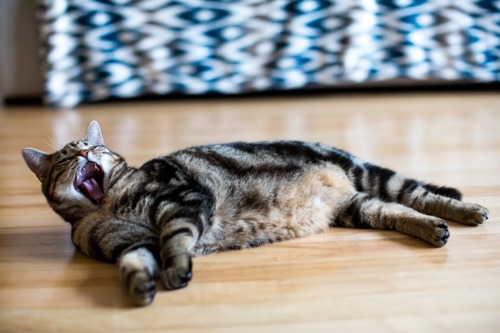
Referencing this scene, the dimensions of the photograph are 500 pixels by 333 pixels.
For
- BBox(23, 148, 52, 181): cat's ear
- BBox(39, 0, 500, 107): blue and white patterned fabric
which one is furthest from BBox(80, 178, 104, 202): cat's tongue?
BBox(39, 0, 500, 107): blue and white patterned fabric

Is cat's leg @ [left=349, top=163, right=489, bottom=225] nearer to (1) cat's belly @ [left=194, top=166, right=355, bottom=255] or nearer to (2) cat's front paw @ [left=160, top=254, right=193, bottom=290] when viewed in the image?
(1) cat's belly @ [left=194, top=166, right=355, bottom=255]

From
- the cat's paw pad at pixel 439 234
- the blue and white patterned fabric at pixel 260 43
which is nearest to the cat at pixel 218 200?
the cat's paw pad at pixel 439 234

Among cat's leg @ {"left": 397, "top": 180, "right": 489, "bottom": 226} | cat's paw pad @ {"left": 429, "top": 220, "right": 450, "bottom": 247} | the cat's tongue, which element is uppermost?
the cat's tongue

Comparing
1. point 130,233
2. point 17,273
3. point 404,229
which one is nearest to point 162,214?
point 130,233

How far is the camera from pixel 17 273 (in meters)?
1.68

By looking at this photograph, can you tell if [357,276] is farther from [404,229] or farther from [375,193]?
[375,193]

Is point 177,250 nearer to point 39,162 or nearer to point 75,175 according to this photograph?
point 75,175

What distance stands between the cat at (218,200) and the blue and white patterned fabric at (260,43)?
2263 millimetres

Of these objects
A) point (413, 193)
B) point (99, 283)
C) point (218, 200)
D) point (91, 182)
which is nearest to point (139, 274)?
point (99, 283)

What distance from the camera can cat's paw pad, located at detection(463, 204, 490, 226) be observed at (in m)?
1.85

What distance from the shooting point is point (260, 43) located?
164 inches

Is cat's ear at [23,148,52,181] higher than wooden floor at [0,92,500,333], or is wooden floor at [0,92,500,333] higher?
cat's ear at [23,148,52,181]

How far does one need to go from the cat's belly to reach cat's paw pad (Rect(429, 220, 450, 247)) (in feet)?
1.02

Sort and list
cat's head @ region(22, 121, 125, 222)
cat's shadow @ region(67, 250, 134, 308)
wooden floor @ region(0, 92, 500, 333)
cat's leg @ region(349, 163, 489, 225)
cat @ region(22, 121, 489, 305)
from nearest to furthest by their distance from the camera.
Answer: wooden floor @ region(0, 92, 500, 333), cat's shadow @ region(67, 250, 134, 308), cat @ region(22, 121, 489, 305), cat's head @ region(22, 121, 125, 222), cat's leg @ region(349, 163, 489, 225)
